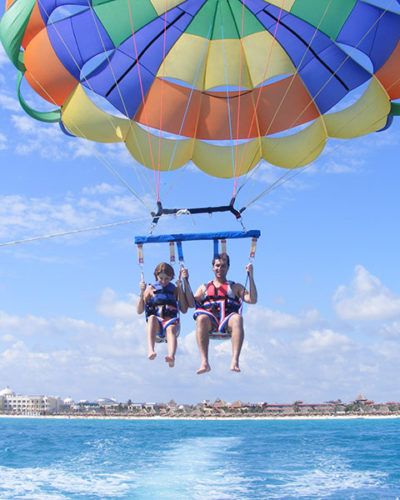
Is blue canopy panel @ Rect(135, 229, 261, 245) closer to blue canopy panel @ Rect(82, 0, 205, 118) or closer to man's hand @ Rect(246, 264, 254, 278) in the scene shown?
man's hand @ Rect(246, 264, 254, 278)

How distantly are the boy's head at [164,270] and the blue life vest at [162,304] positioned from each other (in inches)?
6.2

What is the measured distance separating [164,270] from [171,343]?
36.0 inches

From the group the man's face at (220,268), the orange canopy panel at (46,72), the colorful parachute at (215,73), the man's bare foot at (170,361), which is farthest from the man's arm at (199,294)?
the orange canopy panel at (46,72)

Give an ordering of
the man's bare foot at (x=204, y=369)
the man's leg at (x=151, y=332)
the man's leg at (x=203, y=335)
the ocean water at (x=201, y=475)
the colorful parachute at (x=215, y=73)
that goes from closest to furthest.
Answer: the man's bare foot at (x=204, y=369), the man's leg at (x=203, y=335), the man's leg at (x=151, y=332), the colorful parachute at (x=215, y=73), the ocean water at (x=201, y=475)

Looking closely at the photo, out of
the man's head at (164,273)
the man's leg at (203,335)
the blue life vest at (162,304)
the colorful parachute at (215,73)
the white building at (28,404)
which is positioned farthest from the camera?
the white building at (28,404)

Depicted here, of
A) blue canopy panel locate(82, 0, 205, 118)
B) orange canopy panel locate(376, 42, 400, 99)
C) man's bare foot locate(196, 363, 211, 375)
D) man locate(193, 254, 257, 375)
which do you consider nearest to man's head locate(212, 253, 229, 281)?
man locate(193, 254, 257, 375)

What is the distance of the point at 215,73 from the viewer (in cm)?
1091

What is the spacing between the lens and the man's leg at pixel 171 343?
816 cm

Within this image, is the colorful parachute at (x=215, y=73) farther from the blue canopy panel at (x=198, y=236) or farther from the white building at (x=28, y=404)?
the white building at (x=28, y=404)

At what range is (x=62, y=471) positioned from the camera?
18891mm

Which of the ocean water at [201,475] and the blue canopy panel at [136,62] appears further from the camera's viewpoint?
the ocean water at [201,475]

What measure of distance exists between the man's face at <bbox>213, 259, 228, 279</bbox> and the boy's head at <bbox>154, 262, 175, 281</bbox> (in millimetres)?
545

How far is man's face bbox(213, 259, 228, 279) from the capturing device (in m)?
8.43

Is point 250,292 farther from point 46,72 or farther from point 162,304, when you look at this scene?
point 46,72
